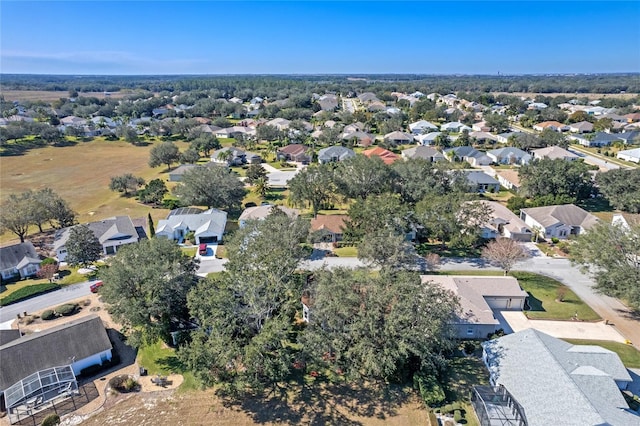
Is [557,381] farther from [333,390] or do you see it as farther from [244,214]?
[244,214]

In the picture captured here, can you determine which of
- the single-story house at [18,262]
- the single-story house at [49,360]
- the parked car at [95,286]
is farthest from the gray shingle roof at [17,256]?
the single-story house at [49,360]

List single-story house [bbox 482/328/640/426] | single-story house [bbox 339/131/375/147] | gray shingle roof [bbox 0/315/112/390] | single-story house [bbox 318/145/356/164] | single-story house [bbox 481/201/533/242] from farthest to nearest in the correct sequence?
single-story house [bbox 339/131/375/147], single-story house [bbox 318/145/356/164], single-story house [bbox 481/201/533/242], gray shingle roof [bbox 0/315/112/390], single-story house [bbox 482/328/640/426]

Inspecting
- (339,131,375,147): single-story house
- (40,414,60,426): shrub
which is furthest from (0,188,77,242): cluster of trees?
(339,131,375,147): single-story house

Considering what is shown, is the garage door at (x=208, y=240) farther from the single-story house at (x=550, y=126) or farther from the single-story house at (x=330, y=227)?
the single-story house at (x=550, y=126)

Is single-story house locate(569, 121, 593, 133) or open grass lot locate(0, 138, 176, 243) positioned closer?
open grass lot locate(0, 138, 176, 243)

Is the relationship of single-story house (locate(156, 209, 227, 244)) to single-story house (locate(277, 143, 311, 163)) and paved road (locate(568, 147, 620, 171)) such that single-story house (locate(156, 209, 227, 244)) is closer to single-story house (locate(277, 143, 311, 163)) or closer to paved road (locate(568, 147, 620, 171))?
single-story house (locate(277, 143, 311, 163))

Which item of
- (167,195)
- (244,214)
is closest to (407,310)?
(244,214)
